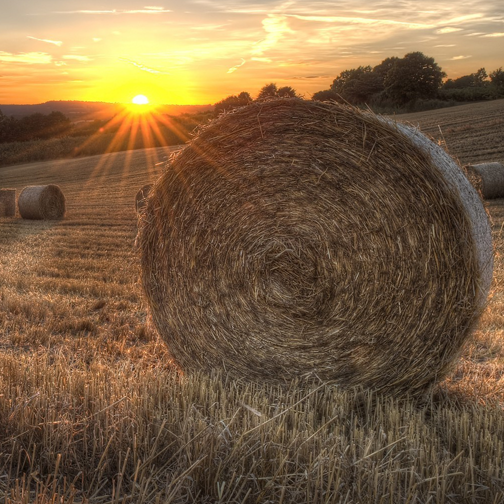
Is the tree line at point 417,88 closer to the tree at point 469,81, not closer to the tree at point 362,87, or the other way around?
the tree at point 362,87

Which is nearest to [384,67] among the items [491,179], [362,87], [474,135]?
[362,87]

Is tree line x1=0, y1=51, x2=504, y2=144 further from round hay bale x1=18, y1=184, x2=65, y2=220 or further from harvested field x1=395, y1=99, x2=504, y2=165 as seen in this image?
round hay bale x1=18, y1=184, x2=65, y2=220

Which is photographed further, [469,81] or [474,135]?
[469,81]

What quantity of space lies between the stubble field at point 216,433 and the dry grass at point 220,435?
0.01 meters

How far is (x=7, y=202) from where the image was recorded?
18.3 meters

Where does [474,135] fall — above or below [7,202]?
above

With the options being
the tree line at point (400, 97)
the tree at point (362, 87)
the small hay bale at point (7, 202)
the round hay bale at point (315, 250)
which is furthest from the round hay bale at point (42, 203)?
the tree at point (362, 87)

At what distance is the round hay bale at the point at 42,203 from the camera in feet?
55.7

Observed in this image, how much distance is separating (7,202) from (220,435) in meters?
17.0

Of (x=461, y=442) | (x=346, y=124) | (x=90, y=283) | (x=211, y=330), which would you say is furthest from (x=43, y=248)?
(x=461, y=442)

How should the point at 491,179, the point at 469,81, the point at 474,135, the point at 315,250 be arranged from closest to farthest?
the point at 315,250
the point at 491,179
the point at 474,135
the point at 469,81

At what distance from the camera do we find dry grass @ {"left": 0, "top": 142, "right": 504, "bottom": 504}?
9.11 feet

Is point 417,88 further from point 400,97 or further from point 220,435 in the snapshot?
point 220,435

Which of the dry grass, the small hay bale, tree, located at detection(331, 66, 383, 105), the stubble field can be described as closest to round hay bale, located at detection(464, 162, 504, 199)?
the stubble field
